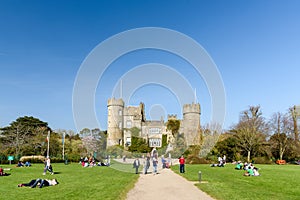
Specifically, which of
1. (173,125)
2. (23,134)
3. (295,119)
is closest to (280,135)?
(295,119)

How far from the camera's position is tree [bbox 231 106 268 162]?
45.3 meters

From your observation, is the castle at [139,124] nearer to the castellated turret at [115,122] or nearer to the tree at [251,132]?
the castellated turret at [115,122]

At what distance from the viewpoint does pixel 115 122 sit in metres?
76.8

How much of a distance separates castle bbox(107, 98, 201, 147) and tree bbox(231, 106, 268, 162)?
1881 centimetres

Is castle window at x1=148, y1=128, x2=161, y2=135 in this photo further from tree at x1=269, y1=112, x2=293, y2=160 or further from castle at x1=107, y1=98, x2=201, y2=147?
tree at x1=269, y1=112, x2=293, y2=160

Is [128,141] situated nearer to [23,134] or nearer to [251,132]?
[23,134]

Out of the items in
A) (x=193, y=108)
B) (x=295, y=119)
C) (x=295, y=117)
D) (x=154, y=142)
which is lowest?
(x=154, y=142)

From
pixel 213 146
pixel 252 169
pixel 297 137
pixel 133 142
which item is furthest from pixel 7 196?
pixel 133 142

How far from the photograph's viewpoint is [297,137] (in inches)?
2044

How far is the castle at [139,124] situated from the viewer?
70.9 m

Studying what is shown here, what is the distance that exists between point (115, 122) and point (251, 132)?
134 ft

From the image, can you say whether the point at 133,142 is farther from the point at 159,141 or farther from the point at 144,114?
the point at 144,114

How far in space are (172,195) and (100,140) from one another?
58.3m

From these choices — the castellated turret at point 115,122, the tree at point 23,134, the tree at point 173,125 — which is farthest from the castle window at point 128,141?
the tree at point 23,134
